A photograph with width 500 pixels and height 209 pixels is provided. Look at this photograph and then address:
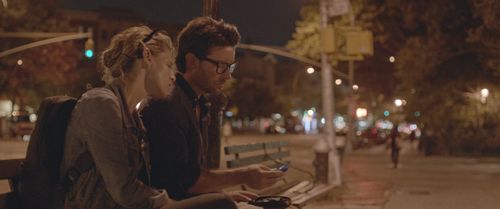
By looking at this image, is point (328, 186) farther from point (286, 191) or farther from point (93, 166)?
point (93, 166)

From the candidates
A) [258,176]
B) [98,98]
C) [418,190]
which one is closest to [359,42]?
[418,190]

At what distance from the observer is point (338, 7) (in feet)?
48.6

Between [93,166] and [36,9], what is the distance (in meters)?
39.4

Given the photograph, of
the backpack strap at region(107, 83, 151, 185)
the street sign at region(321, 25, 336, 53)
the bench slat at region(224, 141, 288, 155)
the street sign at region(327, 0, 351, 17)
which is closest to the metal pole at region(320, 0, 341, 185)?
the street sign at region(327, 0, 351, 17)

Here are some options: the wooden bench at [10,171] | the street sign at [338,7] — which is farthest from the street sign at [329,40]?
the wooden bench at [10,171]

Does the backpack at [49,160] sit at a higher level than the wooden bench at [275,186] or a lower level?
higher

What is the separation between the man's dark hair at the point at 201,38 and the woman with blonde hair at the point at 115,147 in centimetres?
57

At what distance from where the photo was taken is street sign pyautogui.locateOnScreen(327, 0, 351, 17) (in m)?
14.7

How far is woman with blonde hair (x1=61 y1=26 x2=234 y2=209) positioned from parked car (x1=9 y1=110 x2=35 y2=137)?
42993mm

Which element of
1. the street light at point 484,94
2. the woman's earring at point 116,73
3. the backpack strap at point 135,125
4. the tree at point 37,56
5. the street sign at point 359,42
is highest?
the tree at point 37,56

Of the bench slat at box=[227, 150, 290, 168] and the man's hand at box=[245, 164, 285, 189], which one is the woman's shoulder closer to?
the man's hand at box=[245, 164, 285, 189]

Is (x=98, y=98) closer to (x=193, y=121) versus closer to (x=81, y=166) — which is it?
(x=81, y=166)

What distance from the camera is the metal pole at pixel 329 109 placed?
45.3ft

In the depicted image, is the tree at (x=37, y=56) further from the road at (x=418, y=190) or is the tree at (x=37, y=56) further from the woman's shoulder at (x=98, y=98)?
the woman's shoulder at (x=98, y=98)
